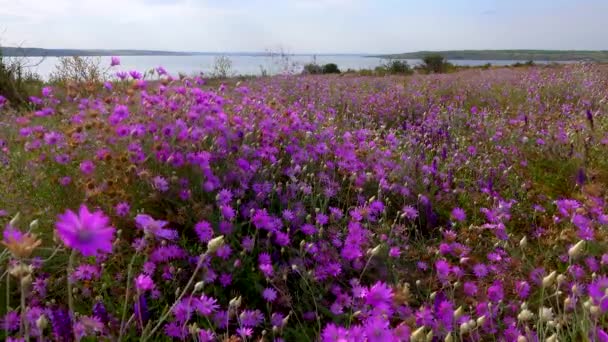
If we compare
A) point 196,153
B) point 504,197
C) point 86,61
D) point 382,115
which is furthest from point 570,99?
point 86,61

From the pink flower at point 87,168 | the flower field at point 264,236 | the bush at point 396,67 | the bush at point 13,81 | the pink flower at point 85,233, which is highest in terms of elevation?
the bush at point 396,67

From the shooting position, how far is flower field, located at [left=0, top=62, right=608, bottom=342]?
5.32 feet

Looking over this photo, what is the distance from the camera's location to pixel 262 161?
9.60 ft

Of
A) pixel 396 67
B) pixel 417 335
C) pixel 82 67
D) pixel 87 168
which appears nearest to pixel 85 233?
pixel 417 335

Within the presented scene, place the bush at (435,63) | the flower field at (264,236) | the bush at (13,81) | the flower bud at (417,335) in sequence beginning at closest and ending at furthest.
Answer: the flower bud at (417,335), the flower field at (264,236), the bush at (13,81), the bush at (435,63)

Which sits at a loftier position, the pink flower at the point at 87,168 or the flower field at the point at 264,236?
the pink flower at the point at 87,168

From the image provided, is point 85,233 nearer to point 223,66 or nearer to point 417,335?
point 417,335

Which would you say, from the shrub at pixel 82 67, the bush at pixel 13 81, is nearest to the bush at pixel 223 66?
the shrub at pixel 82 67

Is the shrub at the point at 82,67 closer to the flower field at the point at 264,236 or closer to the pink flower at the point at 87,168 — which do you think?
the flower field at the point at 264,236

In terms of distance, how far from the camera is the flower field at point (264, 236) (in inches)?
63.8

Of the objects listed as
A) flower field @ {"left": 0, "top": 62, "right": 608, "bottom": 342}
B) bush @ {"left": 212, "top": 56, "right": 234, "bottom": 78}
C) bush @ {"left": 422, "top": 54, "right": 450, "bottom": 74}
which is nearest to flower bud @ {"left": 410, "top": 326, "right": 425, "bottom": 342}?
flower field @ {"left": 0, "top": 62, "right": 608, "bottom": 342}

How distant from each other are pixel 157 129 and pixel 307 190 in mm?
875

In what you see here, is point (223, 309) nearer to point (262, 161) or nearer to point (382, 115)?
point (262, 161)

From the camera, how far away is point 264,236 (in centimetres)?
249
